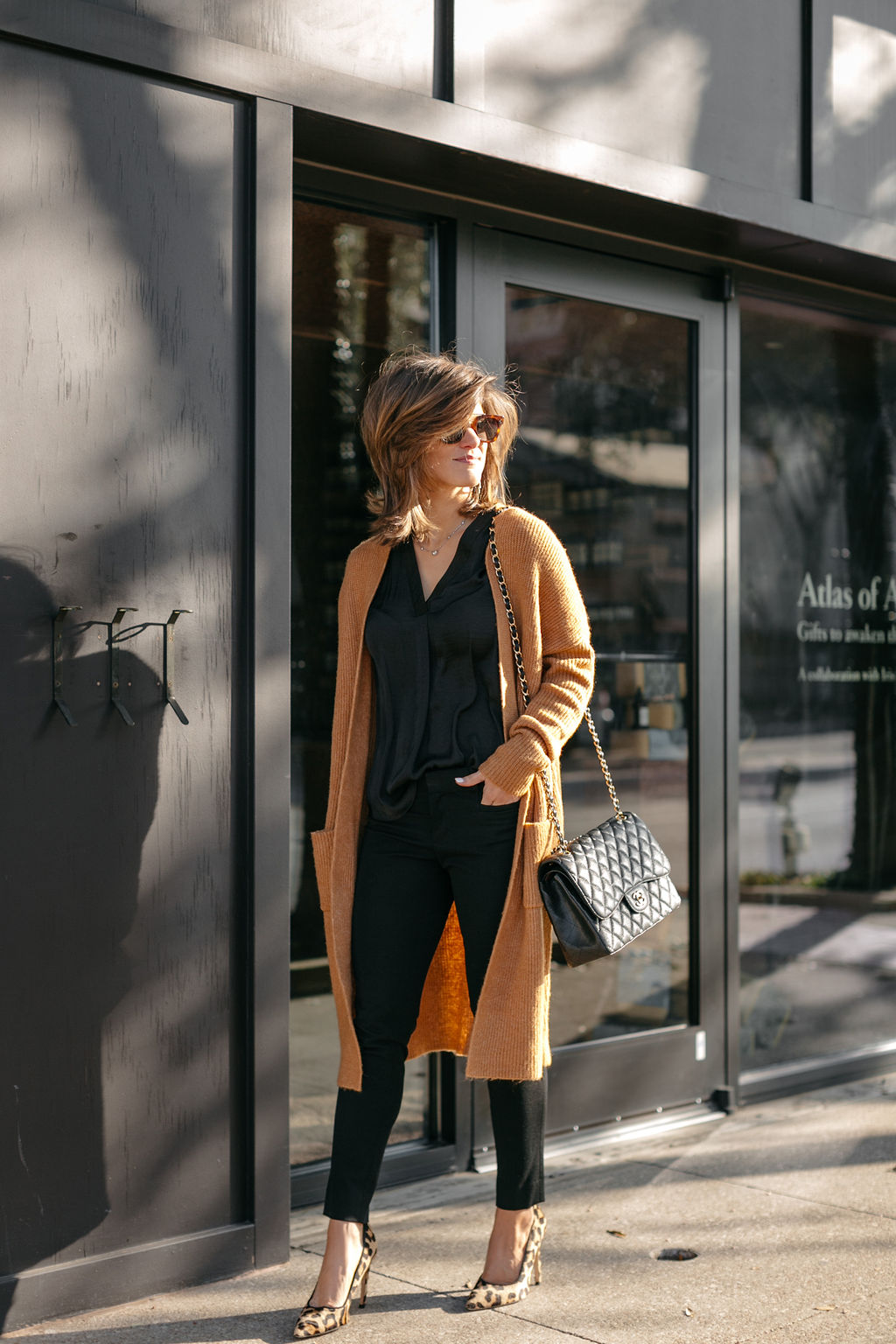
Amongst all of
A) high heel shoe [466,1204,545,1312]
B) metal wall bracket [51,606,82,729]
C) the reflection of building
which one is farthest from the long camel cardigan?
metal wall bracket [51,606,82,729]

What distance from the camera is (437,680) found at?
3406mm

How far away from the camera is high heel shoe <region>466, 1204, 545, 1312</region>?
11.0ft

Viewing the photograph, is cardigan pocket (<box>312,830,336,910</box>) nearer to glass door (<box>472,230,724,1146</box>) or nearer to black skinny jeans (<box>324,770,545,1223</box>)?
black skinny jeans (<box>324,770,545,1223</box>)

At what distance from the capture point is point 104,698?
Result: 338cm

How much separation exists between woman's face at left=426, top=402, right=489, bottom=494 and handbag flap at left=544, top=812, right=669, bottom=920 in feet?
2.93

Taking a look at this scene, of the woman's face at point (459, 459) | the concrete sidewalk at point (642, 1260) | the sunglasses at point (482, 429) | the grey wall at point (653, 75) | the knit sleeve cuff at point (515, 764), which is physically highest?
the grey wall at point (653, 75)

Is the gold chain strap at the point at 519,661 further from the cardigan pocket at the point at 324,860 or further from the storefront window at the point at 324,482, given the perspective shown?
the storefront window at the point at 324,482

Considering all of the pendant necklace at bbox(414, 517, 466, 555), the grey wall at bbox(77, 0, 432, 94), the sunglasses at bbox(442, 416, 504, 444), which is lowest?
the pendant necklace at bbox(414, 517, 466, 555)

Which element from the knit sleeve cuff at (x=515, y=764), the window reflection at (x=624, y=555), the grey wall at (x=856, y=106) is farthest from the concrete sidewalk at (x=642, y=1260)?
the grey wall at (x=856, y=106)

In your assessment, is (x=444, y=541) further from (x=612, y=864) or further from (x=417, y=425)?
(x=612, y=864)

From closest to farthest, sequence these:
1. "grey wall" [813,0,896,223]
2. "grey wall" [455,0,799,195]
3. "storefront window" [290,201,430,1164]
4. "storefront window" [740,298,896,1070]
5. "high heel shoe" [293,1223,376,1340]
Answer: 1. "high heel shoe" [293,1223,376,1340]
2. "grey wall" [455,0,799,195]
3. "storefront window" [290,201,430,1164]
4. "grey wall" [813,0,896,223]
5. "storefront window" [740,298,896,1070]

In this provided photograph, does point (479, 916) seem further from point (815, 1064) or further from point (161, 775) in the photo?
point (815, 1064)

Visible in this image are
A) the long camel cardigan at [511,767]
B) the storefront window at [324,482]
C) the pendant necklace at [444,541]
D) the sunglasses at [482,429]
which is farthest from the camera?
the storefront window at [324,482]

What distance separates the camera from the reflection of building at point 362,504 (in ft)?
10.9
